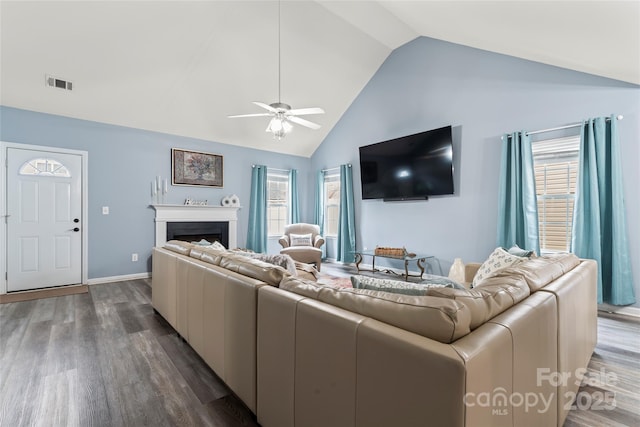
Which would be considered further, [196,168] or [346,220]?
[346,220]

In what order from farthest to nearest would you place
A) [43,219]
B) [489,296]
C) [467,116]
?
[467,116]
[43,219]
[489,296]

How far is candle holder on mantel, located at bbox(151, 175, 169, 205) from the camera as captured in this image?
493cm


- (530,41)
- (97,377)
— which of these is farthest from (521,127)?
(97,377)

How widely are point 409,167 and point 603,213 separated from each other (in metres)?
2.38

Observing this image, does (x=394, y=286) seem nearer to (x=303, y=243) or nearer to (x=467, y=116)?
(x=467, y=116)

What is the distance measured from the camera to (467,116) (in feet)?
13.8

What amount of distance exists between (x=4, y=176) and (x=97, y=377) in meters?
3.59

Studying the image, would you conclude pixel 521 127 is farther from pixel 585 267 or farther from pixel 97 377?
pixel 97 377

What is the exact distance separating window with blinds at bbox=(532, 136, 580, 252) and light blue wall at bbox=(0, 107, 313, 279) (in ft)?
17.7

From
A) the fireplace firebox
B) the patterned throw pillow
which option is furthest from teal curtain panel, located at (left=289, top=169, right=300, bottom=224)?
the patterned throw pillow

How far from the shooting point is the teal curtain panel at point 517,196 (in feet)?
11.7

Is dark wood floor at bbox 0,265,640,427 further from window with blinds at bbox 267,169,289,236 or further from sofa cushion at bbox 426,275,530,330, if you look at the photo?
window with blinds at bbox 267,169,289,236

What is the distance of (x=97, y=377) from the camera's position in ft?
6.34

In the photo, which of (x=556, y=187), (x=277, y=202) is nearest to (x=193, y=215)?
(x=277, y=202)
